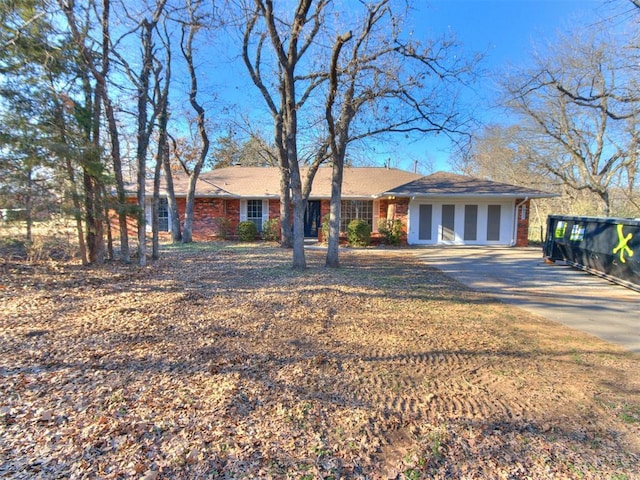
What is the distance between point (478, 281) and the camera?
832 centimetres

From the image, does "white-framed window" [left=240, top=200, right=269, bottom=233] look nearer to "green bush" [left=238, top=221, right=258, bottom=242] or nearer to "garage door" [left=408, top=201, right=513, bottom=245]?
"green bush" [left=238, top=221, right=258, bottom=242]

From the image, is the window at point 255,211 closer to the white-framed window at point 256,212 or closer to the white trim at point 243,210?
the white-framed window at point 256,212

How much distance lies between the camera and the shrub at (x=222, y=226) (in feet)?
55.0

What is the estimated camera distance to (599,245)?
8492 mm

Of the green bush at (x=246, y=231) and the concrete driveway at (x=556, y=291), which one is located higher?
the green bush at (x=246, y=231)

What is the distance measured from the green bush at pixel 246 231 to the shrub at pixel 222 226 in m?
0.90

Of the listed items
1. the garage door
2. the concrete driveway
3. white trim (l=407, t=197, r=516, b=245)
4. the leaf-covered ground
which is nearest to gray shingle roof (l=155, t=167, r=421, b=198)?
white trim (l=407, t=197, r=516, b=245)

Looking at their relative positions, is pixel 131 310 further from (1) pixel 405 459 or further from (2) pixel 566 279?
(2) pixel 566 279

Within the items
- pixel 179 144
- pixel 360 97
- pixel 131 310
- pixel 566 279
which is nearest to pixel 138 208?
pixel 131 310

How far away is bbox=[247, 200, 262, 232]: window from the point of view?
1741 centimetres

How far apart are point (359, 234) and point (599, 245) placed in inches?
329

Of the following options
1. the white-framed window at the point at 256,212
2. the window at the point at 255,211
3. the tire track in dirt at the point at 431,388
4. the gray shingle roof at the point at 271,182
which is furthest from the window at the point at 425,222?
the tire track in dirt at the point at 431,388

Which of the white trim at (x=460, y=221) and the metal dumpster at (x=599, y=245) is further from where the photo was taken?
the white trim at (x=460, y=221)

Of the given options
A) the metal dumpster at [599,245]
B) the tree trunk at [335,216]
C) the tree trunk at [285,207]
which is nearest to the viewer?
the metal dumpster at [599,245]
